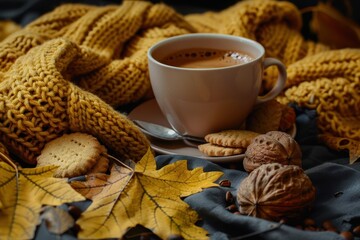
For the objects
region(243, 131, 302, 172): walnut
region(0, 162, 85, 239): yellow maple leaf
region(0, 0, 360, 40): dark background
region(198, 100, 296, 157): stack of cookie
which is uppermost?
region(0, 0, 360, 40): dark background

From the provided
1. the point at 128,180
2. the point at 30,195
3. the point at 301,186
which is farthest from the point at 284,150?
the point at 30,195

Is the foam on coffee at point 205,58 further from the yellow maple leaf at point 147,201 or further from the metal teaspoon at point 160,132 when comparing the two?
the yellow maple leaf at point 147,201

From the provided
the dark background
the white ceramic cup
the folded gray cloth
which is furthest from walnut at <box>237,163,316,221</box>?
the dark background

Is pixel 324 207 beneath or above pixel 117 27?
beneath

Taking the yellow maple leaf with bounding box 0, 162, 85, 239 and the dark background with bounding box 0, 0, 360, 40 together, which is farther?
the dark background with bounding box 0, 0, 360, 40

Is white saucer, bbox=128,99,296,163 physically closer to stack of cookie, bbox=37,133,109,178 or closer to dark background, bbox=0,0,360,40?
stack of cookie, bbox=37,133,109,178

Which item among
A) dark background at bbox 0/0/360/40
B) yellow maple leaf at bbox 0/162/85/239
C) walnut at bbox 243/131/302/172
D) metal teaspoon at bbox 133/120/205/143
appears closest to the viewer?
yellow maple leaf at bbox 0/162/85/239

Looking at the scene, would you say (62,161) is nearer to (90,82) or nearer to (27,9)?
(90,82)

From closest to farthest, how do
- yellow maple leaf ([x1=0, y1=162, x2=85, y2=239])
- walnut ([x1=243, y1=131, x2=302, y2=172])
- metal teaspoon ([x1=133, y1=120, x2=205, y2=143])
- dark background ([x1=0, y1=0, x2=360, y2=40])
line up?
yellow maple leaf ([x1=0, y1=162, x2=85, y2=239]) < walnut ([x1=243, y1=131, x2=302, y2=172]) < metal teaspoon ([x1=133, y1=120, x2=205, y2=143]) < dark background ([x1=0, y1=0, x2=360, y2=40])

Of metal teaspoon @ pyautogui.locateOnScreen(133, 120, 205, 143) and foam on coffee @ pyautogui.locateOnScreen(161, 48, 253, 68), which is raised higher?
foam on coffee @ pyautogui.locateOnScreen(161, 48, 253, 68)
